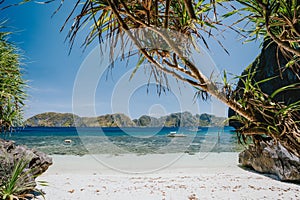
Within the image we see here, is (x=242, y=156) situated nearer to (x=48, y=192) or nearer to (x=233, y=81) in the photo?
(x=48, y=192)

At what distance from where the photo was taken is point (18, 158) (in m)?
3.39

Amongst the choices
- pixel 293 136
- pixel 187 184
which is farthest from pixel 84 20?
pixel 187 184

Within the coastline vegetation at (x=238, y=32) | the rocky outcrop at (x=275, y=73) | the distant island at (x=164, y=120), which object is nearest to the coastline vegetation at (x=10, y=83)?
the distant island at (x=164, y=120)

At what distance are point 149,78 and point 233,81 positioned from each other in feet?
1.55

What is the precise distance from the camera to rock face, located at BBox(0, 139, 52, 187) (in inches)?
120

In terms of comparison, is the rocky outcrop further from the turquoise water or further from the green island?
the turquoise water

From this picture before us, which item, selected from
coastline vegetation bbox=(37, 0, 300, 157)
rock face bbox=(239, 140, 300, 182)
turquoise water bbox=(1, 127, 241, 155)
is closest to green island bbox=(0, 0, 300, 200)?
coastline vegetation bbox=(37, 0, 300, 157)

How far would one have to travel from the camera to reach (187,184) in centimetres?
514

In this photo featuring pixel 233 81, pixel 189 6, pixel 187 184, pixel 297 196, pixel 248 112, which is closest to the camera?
pixel 189 6

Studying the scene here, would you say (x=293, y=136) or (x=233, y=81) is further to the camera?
(x=233, y=81)

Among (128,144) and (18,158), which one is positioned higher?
(18,158)

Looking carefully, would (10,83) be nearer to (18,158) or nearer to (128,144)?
(18,158)

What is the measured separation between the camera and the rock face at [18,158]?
3.05 m

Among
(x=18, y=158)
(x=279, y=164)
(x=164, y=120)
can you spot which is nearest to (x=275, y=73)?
(x=18, y=158)
